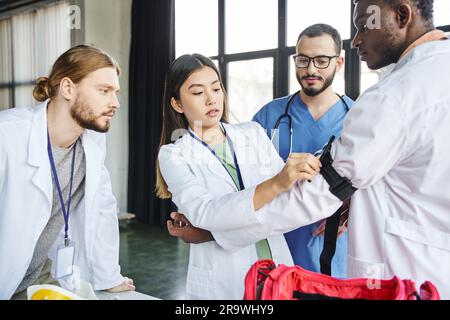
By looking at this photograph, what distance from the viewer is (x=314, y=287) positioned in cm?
68

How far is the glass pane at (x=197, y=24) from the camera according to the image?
1.95 meters

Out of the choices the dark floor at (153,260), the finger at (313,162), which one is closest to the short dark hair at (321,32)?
the finger at (313,162)

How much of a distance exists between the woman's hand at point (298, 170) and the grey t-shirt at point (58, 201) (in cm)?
59

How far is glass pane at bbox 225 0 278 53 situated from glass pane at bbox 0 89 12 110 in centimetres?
378

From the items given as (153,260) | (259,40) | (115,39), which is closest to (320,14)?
(259,40)

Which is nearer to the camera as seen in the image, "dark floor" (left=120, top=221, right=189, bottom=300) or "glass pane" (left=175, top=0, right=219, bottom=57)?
"glass pane" (left=175, top=0, right=219, bottom=57)

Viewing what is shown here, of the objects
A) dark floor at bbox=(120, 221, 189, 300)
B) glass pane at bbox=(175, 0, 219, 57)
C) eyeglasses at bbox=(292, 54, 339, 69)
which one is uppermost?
glass pane at bbox=(175, 0, 219, 57)

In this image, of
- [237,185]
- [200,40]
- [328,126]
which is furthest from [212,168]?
[200,40]

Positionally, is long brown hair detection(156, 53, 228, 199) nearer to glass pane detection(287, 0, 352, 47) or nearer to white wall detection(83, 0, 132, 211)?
glass pane detection(287, 0, 352, 47)

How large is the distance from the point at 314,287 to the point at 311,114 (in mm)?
871

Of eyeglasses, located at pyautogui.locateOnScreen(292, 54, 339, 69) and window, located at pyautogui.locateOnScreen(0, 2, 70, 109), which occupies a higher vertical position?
window, located at pyautogui.locateOnScreen(0, 2, 70, 109)

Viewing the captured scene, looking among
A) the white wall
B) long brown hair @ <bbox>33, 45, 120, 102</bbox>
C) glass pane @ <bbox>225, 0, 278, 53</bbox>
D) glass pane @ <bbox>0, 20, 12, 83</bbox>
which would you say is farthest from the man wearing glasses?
glass pane @ <bbox>0, 20, 12, 83</bbox>

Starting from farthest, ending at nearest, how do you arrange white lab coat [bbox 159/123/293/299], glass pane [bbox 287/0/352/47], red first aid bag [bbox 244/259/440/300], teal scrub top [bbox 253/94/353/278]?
glass pane [bbox 287/0/352/47] < teal scrub top [bbox 253/94/353/278] < white lab coat [bbox 159/123/293/299] < red first aid bag [bbox 244/259/440/300]

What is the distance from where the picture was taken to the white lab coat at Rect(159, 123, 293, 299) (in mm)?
889
